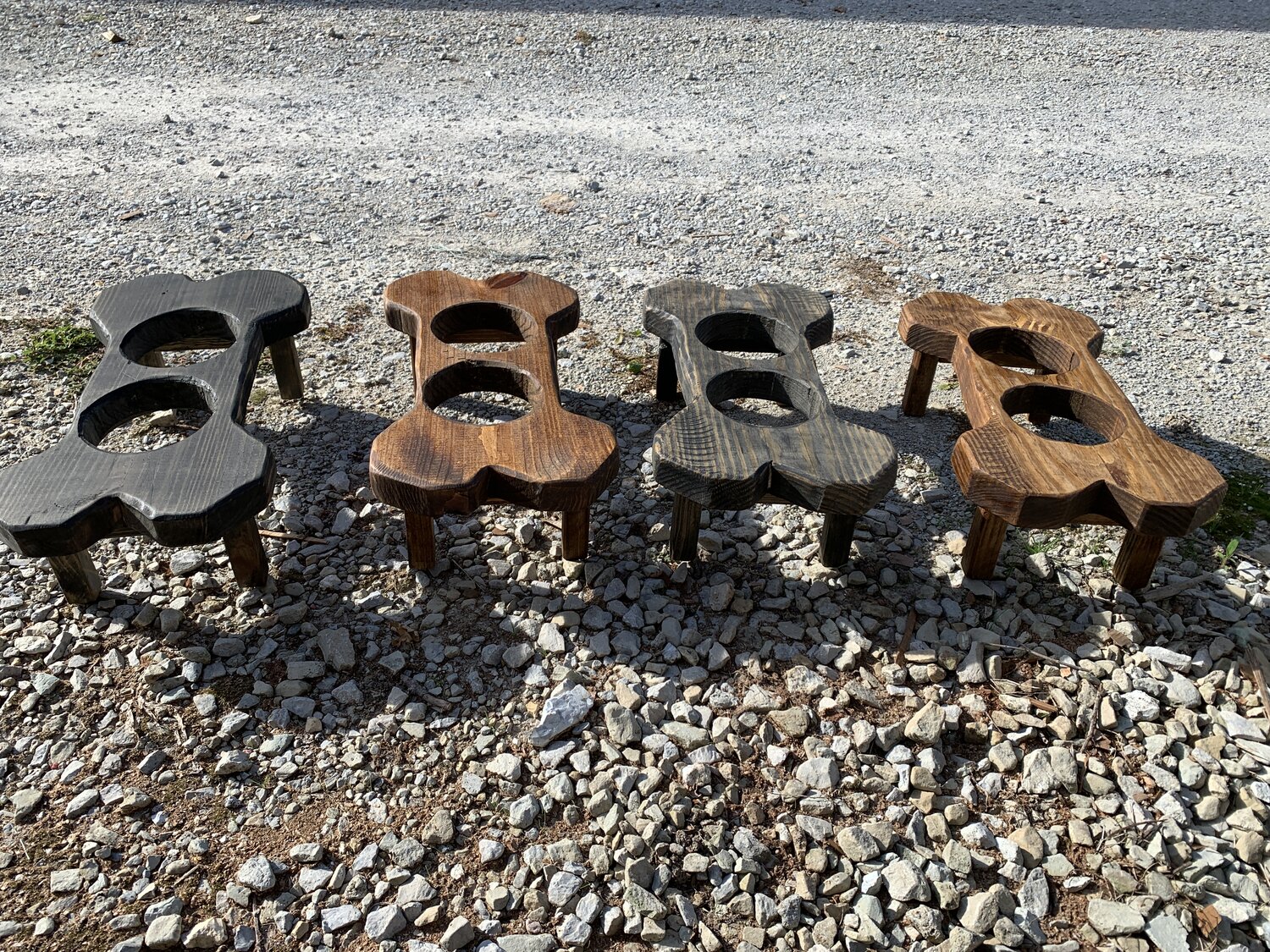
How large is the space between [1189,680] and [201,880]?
2414mm

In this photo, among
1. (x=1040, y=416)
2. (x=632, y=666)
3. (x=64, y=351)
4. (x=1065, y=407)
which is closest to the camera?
(x=632, y=666)

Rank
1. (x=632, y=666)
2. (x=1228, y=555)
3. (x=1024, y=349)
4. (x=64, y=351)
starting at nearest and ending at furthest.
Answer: (x=632, y=666), (x=1228, y=555), (x=1024, y=349), (x=64, y=351)

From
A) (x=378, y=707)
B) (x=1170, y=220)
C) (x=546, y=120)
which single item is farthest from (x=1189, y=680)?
(x=546, y=120)

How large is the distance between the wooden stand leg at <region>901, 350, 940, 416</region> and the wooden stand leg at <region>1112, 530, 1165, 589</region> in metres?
1.00

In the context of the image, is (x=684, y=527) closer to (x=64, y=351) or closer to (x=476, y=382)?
(x=476, y=382)

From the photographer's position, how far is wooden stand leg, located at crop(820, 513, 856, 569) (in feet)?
8.89

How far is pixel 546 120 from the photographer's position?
6.20 metres

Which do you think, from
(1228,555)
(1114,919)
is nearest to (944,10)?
(1228,555)

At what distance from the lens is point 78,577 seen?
2.56m

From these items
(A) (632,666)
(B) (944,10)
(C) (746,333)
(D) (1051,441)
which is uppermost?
(B) (944,10)

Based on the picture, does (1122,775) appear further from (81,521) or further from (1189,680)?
(81,521)

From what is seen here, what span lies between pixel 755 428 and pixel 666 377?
3.24ft

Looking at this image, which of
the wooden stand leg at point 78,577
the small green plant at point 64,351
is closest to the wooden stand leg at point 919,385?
the wooden stand leg at point 78,577

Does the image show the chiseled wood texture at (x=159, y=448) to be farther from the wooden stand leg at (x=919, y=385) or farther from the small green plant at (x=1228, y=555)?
the small green plant at (x=1228, y=555)
